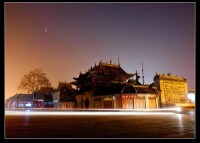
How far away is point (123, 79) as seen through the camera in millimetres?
45500

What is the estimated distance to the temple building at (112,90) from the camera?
3547 cm

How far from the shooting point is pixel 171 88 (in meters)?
42.9

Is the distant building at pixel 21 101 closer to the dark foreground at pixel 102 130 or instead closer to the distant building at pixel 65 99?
the distant building at pixel 65 99

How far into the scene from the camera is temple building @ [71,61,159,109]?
116 feet

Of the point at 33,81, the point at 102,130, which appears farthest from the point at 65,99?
the point at 102,130

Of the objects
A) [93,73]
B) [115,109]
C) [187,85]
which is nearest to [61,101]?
[93,73]

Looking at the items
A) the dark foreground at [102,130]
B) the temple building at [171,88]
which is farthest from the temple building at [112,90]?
the dark foreground at [102,130]

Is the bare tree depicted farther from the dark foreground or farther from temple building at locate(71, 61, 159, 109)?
the dark foreground

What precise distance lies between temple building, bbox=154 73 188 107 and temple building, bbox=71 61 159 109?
12.3 feet

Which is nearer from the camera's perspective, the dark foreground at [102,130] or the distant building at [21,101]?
the dark foreground at [102,130]

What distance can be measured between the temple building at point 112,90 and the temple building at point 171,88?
3.75 metres

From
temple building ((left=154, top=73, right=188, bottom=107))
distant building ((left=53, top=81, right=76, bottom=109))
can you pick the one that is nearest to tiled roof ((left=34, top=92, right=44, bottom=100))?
distant building ((left=53, top=81, right=76, bottom=109))
